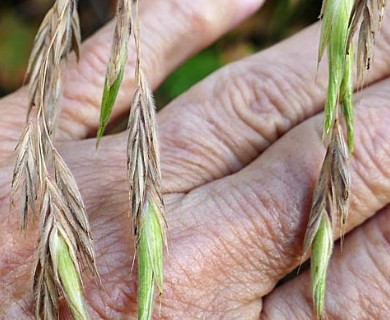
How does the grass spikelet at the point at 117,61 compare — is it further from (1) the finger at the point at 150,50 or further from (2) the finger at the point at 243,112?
(1) the finger at the point at 150,50

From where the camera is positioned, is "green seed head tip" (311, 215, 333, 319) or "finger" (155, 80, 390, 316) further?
"finger" (155, 80, 390, 316)

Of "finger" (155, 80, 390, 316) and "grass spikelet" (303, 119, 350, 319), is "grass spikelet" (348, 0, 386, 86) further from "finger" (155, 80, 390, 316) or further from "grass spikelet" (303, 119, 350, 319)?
"finger" (155, 80, 390, 316)

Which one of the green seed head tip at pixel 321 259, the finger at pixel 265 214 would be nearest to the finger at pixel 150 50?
the finger at pixel 265 214

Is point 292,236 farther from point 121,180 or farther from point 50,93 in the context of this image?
point 50,93

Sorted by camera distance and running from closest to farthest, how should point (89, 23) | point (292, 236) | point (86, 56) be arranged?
point (292, 236), point (86, 56), point (89, 23)

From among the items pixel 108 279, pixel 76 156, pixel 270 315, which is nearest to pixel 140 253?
pixel 108 279

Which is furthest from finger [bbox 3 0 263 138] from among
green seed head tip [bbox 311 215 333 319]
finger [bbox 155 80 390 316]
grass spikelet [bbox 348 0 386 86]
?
grass spikelet [bbox 348 0 386 86]

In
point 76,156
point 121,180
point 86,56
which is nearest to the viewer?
point 121,180
